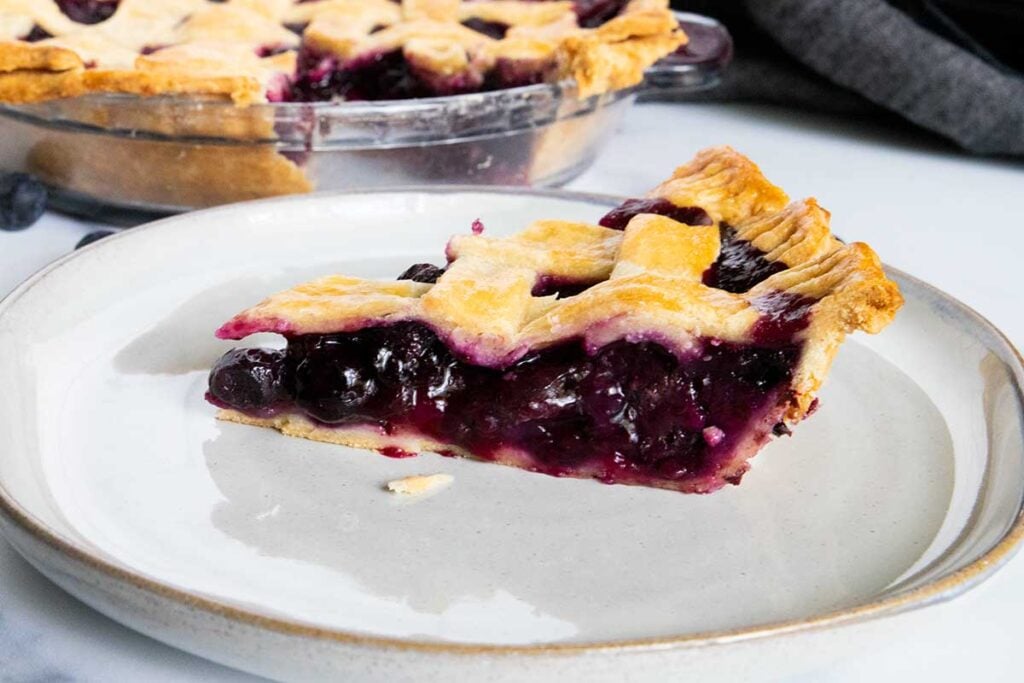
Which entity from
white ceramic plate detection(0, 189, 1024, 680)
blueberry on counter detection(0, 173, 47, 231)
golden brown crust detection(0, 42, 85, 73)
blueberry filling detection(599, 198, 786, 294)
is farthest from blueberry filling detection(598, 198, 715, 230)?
blueberry on counter detection(0, 173, 47, 231)

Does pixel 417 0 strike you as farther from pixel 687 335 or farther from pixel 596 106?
pixel 687 335

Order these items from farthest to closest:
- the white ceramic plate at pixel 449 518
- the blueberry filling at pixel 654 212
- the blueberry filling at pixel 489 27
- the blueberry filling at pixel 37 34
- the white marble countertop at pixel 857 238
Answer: the blueberry filling at pixel 489 27 < the blueberry filling at pixel 37 34 < the blueberry filling at pixel 654 212 < the white marble countertop at pixel 857 238 < the white ceramic plate at pixel 449 518

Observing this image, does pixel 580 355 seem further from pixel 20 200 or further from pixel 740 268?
pixel 20 200

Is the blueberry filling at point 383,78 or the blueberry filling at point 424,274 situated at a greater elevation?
the blueberry filling at point 424,274

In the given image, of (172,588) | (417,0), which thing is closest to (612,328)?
(172,588)

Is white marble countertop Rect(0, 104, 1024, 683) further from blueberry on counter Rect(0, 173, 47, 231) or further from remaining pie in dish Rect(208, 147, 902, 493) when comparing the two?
remaining pie in dish Rect(208, 147, 902, 493)

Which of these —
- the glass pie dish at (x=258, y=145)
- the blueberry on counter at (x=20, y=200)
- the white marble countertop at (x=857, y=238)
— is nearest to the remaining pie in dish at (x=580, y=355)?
the white marble countertop at (x=857, y=238)

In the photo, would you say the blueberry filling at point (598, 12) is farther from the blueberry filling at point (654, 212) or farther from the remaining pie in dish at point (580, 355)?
the remaining pie in dish at point (580, 355)
